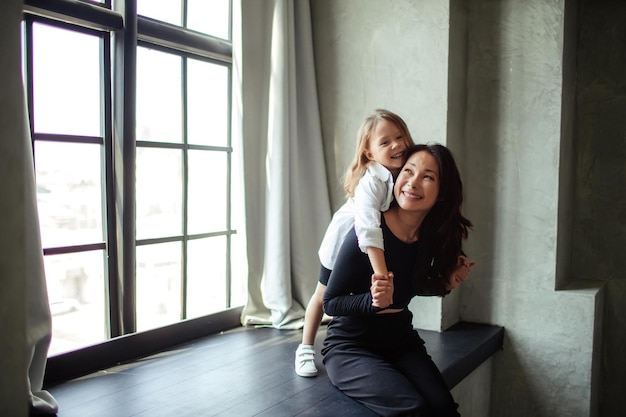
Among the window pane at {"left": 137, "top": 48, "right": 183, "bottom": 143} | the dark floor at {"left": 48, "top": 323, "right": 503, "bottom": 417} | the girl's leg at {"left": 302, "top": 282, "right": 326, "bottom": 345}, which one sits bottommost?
the dark floor at {"left": 48, "top": 323, "right": 503, "bottom": 417}

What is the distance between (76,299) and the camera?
7.85ft

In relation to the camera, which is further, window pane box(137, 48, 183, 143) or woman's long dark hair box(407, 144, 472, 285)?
window pane box(137, 48, 183, 143)

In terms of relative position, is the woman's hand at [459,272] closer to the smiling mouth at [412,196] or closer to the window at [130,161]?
the smiling mouth at [412,196]

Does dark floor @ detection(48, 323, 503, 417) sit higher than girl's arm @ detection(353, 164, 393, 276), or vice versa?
girl's arm @ detection(353, 164, 393, 276)

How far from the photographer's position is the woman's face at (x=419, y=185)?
6.79 ft

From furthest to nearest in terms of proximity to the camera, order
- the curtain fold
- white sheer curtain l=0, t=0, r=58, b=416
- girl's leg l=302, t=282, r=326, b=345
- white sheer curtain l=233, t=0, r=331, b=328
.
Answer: white sheer curtain l=233, t=0, r=331, b=328, girl's leg l=302, t=282, r=326, b=345, the curtain fold, white sheer curtain l=0, t=0, r=58, b=416

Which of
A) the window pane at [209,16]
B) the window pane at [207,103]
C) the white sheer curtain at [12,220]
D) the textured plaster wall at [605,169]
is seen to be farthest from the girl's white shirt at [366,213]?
the textured plaster wall at [605,169]

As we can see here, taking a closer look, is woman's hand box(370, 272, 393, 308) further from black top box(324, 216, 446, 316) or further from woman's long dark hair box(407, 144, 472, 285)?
woman's long dark hair box(407, 144, 472, 285)

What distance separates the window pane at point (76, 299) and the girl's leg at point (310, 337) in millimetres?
887

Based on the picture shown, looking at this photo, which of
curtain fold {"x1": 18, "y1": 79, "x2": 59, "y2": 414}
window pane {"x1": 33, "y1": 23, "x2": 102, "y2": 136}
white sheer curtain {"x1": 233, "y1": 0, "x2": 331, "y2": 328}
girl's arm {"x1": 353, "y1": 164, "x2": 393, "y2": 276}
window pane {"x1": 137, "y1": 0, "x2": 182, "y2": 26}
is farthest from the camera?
white sheer curtain {"x1": 233, "y1": 0, "x2": 331, "y2": 328}

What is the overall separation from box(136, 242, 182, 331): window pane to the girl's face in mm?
1162

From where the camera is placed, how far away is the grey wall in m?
2.89

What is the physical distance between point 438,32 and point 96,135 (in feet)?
5.80

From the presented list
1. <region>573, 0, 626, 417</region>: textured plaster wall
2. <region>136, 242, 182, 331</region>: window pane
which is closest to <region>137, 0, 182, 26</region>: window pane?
<region>136, 242, 182, 331</region>: window pane
